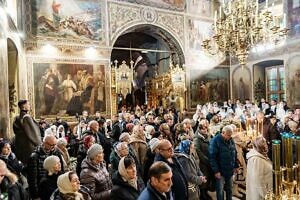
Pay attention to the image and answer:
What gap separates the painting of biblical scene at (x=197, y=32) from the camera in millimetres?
19297

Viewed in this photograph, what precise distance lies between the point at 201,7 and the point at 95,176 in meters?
18.2

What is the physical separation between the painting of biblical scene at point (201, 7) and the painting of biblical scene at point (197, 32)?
0.59m

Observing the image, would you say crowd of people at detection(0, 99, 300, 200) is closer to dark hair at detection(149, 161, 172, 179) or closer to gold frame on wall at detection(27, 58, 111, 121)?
dark hair at detection(149, 161, 172, 179)

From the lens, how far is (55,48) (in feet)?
48.0

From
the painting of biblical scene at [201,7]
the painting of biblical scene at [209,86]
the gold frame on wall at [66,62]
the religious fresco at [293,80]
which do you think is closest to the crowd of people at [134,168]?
the gold frame on wall at [66,62]

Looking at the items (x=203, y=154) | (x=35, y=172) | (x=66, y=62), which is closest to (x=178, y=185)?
(x=203, y=154)

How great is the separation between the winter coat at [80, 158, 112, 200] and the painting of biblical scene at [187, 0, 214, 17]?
17111 millimetres

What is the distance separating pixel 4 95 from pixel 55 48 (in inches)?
309

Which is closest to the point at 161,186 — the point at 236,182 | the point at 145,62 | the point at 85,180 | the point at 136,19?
the point at 85,180

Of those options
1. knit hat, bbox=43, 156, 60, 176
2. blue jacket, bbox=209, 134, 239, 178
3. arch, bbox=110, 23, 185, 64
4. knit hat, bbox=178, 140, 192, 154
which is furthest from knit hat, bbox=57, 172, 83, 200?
arch, bbox=110, 23, 185, 64

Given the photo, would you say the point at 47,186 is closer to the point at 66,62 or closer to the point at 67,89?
the point at 67,89

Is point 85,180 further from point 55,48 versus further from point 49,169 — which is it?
point 55,48

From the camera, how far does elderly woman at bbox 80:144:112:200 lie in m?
3.70

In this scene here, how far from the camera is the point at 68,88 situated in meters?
14.7
